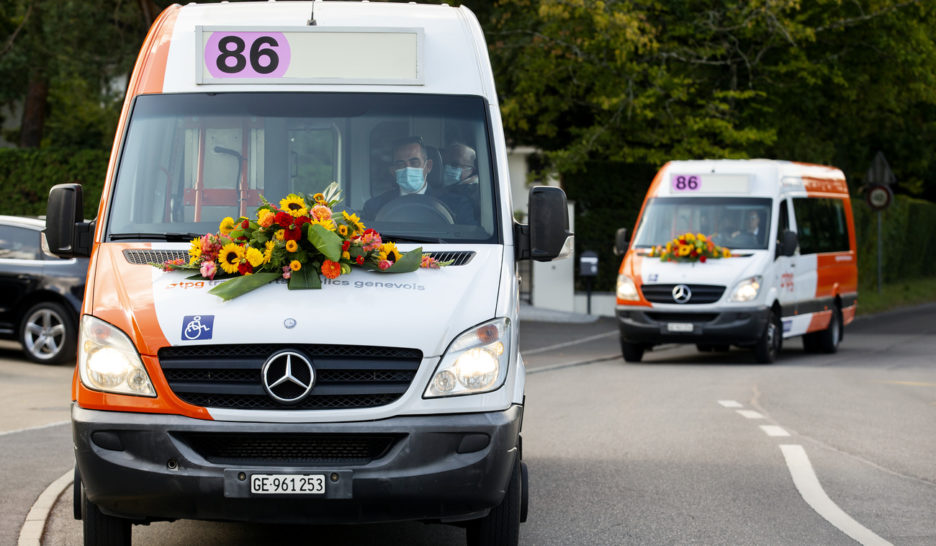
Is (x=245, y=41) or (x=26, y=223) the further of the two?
(x=26, y=223)

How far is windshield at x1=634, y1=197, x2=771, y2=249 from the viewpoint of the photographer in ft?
64.1

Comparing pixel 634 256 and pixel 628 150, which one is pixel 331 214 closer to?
pixel 634 256

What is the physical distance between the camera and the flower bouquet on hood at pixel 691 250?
18.9 metres

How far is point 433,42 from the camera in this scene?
7266 millimetres

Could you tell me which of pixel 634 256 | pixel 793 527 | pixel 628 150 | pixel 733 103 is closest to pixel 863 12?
pixel 733 103

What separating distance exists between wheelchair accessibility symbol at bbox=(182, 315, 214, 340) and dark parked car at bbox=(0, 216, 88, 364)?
37.4 ft

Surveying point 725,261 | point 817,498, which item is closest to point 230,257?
point 817,498

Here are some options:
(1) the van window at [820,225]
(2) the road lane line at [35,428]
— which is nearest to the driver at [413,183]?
→ (2) the road lane line at [35,428]

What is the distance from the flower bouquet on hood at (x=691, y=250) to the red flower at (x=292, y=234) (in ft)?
43.0

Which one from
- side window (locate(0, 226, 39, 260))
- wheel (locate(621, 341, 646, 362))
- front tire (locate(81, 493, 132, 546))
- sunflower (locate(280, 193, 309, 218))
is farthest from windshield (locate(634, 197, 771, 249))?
front tire (locate(81, 493, 132, 546))

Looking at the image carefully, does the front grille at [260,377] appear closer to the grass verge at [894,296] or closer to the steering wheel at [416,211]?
the steering wheel at [416,211]

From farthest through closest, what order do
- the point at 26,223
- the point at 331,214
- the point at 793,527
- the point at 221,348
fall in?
the point at 26,223 < the point at 793,527 < the point at 331,214 < the point at 221,348

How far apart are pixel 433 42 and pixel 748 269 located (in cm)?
1214

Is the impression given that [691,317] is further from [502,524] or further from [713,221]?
[502,524]
